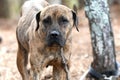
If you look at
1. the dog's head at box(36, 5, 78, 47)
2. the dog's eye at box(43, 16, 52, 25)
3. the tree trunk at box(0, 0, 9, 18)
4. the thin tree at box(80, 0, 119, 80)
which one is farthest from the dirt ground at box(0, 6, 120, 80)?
the tree trunk at box(0, 0, 9, 18)

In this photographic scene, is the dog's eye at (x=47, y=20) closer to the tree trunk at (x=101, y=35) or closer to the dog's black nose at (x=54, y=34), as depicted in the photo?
the dog's black nose at (x=54, y=34)

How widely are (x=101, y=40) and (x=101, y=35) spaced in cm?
9

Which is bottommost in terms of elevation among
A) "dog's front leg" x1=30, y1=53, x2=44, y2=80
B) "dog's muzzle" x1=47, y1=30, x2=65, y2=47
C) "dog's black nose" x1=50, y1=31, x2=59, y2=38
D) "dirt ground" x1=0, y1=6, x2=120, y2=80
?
"dirt ground" x1=0, y1=6, x2=120, y2=80

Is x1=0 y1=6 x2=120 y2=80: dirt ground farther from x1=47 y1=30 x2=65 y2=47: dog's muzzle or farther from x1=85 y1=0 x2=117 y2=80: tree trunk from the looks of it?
x1=47 y1=30 x2=65 y2=47: dog's muzzle

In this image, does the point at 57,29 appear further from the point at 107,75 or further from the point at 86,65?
the point at 86,65

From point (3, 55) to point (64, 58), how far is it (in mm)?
5530

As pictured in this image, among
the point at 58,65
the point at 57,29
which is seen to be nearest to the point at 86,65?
the point at 58,65

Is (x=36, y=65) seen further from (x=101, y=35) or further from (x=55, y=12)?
(x=101, y=35)

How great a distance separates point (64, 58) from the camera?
7801 millimetres

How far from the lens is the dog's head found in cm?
733

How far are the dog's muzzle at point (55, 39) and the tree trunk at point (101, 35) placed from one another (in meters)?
1.32

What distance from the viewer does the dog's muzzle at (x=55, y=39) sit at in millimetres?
7246

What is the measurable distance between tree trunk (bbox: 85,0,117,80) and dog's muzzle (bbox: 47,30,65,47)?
4.32ft

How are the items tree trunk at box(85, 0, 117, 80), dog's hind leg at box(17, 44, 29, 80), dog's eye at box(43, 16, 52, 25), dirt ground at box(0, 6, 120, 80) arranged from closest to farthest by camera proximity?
dog's eye at box(43, 16, 52, 25)
tree trunk at box(85, 0, 117, 80)
dog's hind leg at box(17, 44, 29, 80)
dirt ground at box(0, 6, 120, 80)
